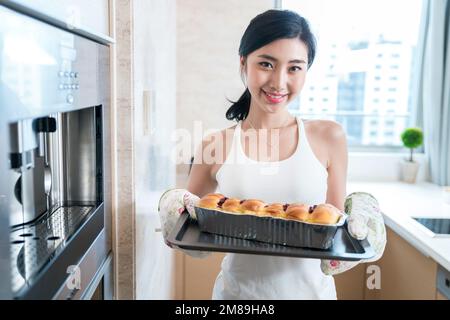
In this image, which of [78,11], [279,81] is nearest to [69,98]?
[78,11]

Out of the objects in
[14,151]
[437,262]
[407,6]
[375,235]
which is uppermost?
[407,6]

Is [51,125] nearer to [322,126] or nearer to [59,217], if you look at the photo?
[59,217]

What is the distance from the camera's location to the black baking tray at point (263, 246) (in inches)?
24.7

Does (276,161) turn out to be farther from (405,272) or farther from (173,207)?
(405,272)

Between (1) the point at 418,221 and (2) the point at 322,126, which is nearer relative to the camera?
(2) the point at 322,126

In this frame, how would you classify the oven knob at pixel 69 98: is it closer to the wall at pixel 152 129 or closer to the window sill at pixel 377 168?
the wall at pixel 152 129

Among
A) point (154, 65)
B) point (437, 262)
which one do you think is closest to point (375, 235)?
point (437, 262)

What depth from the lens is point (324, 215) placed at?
2.16 feet

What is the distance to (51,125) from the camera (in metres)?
0.54

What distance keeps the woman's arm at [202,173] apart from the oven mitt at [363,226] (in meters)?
0.27

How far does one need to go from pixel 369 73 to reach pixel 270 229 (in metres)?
1.30

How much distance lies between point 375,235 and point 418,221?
524 mm
